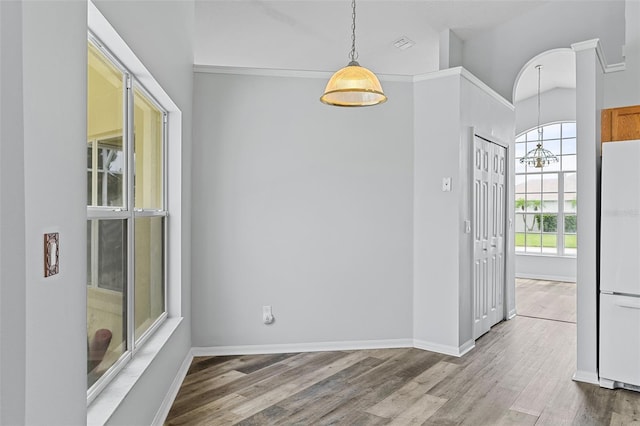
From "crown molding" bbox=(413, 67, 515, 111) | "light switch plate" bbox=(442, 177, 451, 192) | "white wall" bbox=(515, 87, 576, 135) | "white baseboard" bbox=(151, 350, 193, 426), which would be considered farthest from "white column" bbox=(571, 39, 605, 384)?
"white wall" bbox=(515, 87, 576, 135)

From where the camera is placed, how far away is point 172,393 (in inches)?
120

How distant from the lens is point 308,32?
5.66 m

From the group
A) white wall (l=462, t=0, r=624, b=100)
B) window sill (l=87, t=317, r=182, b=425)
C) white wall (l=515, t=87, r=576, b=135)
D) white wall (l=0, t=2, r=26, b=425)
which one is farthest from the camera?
white wall (l=515, t=87, r=576, b=135)

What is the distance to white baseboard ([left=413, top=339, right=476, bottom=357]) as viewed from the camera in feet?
13.4

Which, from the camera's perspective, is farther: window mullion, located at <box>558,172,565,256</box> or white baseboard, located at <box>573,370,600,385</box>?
window mullion, located at <box>558,172,565,256</box>

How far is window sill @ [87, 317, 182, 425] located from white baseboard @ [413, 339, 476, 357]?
2.34 metres

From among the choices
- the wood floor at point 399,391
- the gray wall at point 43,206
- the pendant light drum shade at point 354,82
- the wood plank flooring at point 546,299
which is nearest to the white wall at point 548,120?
the wood plank flooring at point 546,299

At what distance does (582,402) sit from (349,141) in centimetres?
272

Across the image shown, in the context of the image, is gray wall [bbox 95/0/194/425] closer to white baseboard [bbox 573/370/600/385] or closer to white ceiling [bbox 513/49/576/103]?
white baseboard [bbox 573/370/600/385]

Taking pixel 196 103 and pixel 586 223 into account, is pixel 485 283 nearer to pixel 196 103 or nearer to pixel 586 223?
pixel 586 223

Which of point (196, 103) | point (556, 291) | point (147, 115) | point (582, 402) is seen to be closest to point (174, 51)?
point (147, 115)

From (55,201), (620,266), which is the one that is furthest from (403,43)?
(55,201)

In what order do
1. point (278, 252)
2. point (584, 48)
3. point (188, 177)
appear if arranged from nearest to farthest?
1. point (584, 48)
2. point (188, 177)
3. point (278, 252)

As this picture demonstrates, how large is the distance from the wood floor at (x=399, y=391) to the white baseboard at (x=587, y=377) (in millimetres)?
79
